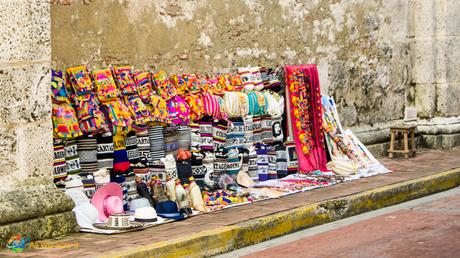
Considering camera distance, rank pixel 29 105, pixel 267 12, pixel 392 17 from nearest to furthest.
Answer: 1. pixel 29 105
2. pixel 267 12
3. pixel 392 17

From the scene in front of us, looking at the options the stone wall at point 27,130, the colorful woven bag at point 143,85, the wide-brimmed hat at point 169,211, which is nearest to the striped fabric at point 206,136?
the colorful woven bag at point 143,85

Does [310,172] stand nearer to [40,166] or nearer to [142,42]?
[142,42]

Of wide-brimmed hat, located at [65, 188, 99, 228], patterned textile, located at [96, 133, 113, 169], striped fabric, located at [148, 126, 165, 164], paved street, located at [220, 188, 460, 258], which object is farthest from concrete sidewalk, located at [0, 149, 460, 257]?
patterned textile, located at [96, 133, 113, 169]

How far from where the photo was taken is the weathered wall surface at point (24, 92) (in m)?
8.32

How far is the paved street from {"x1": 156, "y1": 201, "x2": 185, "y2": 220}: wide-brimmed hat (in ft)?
2.75

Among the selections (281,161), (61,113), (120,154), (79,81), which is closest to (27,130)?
(61,113)

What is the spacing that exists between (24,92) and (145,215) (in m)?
1.59

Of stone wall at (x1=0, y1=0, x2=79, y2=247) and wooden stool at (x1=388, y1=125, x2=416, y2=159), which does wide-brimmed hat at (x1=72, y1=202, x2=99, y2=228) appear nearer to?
stone wall at (x1=0, y1=0, x2=79, y2=247)

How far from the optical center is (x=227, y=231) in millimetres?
8844

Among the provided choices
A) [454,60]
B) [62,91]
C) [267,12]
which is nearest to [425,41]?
[454,60]

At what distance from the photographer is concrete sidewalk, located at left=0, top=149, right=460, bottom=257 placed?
8.17m

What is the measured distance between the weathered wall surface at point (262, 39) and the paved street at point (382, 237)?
248 cm

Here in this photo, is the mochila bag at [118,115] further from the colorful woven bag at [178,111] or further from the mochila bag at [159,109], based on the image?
the colorful woven bag at [178,111]

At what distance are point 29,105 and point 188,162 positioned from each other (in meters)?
2.41
